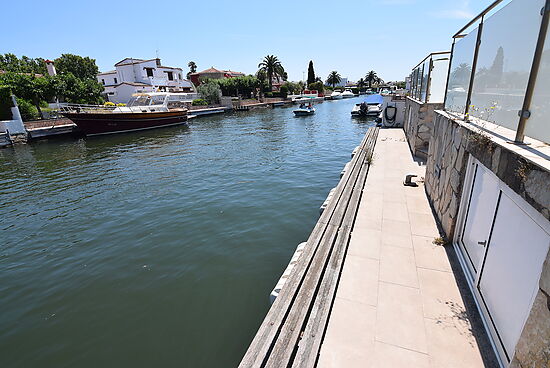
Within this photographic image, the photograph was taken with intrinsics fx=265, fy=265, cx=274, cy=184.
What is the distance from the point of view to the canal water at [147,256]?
14.5 ft

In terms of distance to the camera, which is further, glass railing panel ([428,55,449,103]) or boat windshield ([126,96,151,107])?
boat windshield ([126,96,151,107])

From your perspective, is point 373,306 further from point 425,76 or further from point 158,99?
point 158,99

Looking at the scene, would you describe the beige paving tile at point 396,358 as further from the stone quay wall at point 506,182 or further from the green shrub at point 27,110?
the green shrub at point 27,110

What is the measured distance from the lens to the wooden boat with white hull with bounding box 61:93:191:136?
1024 inches

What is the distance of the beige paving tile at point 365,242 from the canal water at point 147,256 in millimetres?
1850

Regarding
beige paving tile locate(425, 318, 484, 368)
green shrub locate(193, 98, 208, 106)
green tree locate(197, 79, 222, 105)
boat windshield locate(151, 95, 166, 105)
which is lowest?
beige paving tile locate(425, 318, 484, 368)

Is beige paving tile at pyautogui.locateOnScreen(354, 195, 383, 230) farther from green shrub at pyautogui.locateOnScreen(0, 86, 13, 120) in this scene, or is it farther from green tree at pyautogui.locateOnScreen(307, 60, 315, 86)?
green tree at pyautogui.locateOnScreen(307, 60, 315, 86)

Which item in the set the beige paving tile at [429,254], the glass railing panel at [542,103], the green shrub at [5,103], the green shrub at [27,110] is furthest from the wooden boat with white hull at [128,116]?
the glass railing panel at [542,103]

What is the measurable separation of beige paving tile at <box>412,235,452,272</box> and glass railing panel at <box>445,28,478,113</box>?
2571 millimetres

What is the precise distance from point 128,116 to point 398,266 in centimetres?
3071

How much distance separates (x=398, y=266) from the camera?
14.2 ft

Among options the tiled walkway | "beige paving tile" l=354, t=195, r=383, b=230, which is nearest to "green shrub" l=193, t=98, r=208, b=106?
"beige paving tile" l=354, t=195, r=383, b=230

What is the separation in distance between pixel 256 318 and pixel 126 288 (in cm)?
304

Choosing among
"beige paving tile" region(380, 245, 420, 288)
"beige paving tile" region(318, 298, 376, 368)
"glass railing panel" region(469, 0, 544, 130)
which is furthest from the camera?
"beige paving tile" region(380, 245, 420, 288)
